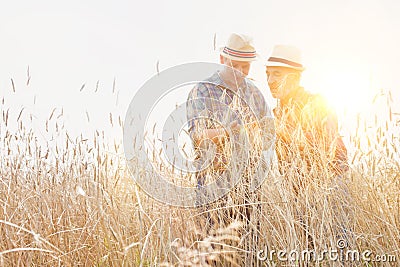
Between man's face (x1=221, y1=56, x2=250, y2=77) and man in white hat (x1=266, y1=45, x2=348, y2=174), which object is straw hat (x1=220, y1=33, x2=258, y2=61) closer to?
man's face (x1=221, y1=56, x2=250, y2=77)

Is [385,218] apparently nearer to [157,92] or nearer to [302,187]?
[302,187]

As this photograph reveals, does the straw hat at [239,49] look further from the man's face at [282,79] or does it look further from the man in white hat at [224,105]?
the man's face at [282,79]

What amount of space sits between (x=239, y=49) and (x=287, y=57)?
27 centimetres

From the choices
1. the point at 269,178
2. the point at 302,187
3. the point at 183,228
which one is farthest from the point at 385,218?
the point at 183,228

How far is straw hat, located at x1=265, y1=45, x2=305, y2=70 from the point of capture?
2.36 metres

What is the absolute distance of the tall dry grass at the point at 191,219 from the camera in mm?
1829

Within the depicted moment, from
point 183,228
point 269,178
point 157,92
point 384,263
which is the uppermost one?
point 157,92

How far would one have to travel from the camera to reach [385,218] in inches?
79.0

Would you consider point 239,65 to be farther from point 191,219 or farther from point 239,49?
point 191,219

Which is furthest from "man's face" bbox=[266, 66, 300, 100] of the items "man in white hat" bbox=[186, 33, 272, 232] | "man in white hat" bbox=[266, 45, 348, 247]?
"man in white hat" bbox=[186, 33, 272, 232]

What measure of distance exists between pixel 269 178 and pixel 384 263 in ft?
1.99

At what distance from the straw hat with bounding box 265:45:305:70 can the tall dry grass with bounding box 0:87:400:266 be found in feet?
1.59

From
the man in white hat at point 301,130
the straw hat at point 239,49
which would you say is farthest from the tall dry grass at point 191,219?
the straw hat at point 239,49

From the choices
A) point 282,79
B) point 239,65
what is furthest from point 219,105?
point 282,79
